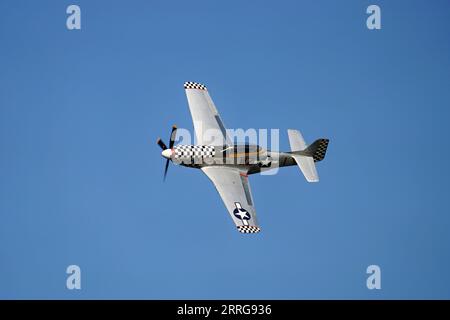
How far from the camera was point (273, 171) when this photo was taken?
31.0 meters

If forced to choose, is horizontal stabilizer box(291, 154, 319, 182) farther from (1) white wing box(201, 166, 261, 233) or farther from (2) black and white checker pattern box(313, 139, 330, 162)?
(1) white wing box(201, 166, 261, 233)

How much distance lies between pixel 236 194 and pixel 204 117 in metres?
4.77

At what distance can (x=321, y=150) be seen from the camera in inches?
1226

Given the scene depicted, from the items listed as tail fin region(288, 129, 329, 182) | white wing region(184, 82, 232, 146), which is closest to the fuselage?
white wing region(184, 82, 232, 146)

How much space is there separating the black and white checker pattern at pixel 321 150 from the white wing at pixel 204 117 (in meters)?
4.07

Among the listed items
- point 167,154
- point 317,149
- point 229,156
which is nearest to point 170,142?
point 167,154

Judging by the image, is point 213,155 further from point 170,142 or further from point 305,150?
point 305,150

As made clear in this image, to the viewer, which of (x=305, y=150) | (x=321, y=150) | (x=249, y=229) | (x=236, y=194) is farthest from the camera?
(x=321, y=150)

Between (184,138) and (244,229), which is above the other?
(184,138)

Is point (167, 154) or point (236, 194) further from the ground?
point (167, 154)
